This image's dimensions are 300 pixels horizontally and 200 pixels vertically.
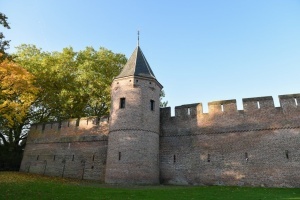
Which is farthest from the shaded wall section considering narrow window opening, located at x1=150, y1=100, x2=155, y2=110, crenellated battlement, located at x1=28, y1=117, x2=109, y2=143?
narrow window opening, located at x1=150, y1=100, x2=155, y2=110

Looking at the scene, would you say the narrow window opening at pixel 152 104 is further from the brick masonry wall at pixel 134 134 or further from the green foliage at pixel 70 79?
the green foliage at pixel 70 79

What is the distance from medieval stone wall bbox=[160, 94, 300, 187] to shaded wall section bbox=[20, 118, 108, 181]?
5.01 meters

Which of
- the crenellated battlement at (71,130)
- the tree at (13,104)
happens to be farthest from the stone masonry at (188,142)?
the tree at (13,104)

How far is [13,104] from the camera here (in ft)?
64.6

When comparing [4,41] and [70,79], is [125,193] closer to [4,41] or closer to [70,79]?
[4,41]

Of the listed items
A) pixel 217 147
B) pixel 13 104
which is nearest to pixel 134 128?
pixel 217 147

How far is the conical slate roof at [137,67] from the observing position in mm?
18078

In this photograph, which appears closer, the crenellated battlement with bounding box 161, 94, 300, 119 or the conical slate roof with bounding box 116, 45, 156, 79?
the crenellated battlement with bounding box 161, 94, 300, 119

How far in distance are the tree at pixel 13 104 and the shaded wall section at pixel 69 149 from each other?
1872mm

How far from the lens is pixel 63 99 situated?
75.6 ft

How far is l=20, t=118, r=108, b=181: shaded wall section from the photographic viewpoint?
63.9ft

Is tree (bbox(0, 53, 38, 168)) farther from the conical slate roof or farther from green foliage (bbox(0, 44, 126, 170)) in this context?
the conical slate roof

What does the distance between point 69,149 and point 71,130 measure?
64.0 inches

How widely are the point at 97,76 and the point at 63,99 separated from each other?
3.75 metres
